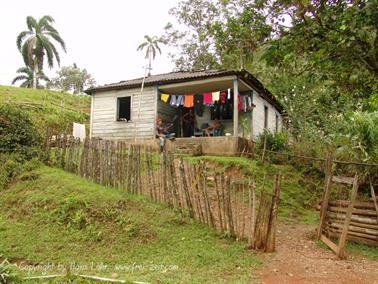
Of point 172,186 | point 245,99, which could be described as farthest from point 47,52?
point 172,186

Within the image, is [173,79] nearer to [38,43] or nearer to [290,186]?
[290,186]

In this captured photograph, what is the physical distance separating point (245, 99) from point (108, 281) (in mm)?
10109

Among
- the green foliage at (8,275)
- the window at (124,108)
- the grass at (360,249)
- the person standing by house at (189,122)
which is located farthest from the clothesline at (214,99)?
the green foliage at (8,275)

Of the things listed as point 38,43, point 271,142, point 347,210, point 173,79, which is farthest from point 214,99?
point 38,43

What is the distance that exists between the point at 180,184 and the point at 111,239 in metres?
1.61

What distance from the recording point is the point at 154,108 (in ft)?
45.4

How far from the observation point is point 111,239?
589cm

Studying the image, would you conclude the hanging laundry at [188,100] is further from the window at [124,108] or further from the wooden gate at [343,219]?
the wooden gate at [343,219]

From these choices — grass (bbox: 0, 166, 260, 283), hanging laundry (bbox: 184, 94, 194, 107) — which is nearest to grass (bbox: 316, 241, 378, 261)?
grass (bbox: 0, 166, 260, 283)

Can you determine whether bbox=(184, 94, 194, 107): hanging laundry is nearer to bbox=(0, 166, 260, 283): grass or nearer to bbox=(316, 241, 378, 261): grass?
bbox=(0, 166, 260, 283): grass

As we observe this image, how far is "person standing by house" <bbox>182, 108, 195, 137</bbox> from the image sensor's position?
15.6m

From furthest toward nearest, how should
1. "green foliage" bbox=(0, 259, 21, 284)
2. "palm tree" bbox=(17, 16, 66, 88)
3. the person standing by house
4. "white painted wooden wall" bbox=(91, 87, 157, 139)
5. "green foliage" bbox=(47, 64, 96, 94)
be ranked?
"green foliage" bbox=(47, 64, 96, 94) → "palm tree" bbox=(17, 16, 66, 88) → the person standing by house → "white painted wooden wall" bbox=(91, 87, 157, 139) → "green foliage" bbox=(0, 259, 21, 284)

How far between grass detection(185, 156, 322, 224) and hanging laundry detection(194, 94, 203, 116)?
15.4ft

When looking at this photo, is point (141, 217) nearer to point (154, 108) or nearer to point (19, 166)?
point (19, 166)
